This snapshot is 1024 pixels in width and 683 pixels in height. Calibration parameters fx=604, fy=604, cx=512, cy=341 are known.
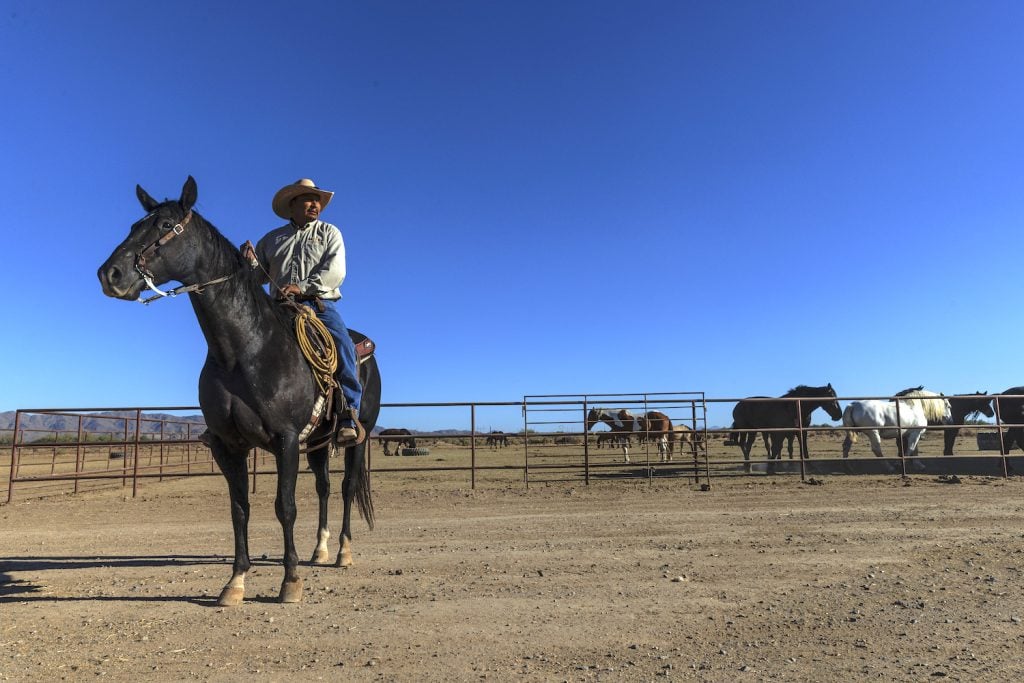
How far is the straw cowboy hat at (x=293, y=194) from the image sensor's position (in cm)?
449

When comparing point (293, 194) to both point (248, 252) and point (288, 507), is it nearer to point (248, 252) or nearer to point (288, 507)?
point (248, 252)

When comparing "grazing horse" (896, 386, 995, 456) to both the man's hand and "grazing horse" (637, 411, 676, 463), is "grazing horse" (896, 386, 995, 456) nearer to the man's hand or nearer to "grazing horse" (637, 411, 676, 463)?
"grazing horse" (637, 411, 676, 463)

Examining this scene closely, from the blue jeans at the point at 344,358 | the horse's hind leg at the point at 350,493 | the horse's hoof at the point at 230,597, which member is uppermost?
the blue jeans at the point at 344,358

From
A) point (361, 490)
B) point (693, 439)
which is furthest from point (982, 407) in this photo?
point (361, 490)

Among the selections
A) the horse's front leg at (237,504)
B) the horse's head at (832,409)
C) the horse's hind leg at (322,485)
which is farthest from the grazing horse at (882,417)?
the horse's front leg at (237,504)

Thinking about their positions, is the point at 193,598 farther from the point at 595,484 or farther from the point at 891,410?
the point at 891,410

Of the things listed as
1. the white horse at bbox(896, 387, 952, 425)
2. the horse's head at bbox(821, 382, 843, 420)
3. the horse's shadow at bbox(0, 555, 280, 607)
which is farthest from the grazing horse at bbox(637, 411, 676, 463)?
the horse's shadow at bbox(0, 555, 280, 607)

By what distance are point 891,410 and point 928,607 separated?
38.0 ft

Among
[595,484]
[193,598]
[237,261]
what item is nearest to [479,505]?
[595,484]

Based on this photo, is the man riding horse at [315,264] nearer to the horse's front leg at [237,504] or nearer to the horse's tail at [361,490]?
the horse's front leg at [237,504]

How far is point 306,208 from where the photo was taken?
4.54 m

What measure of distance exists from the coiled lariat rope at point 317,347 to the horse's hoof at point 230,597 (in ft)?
4.10

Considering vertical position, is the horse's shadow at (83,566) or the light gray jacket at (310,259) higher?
the light gray jacket at (310,259)

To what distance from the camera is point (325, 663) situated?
2.53 m
